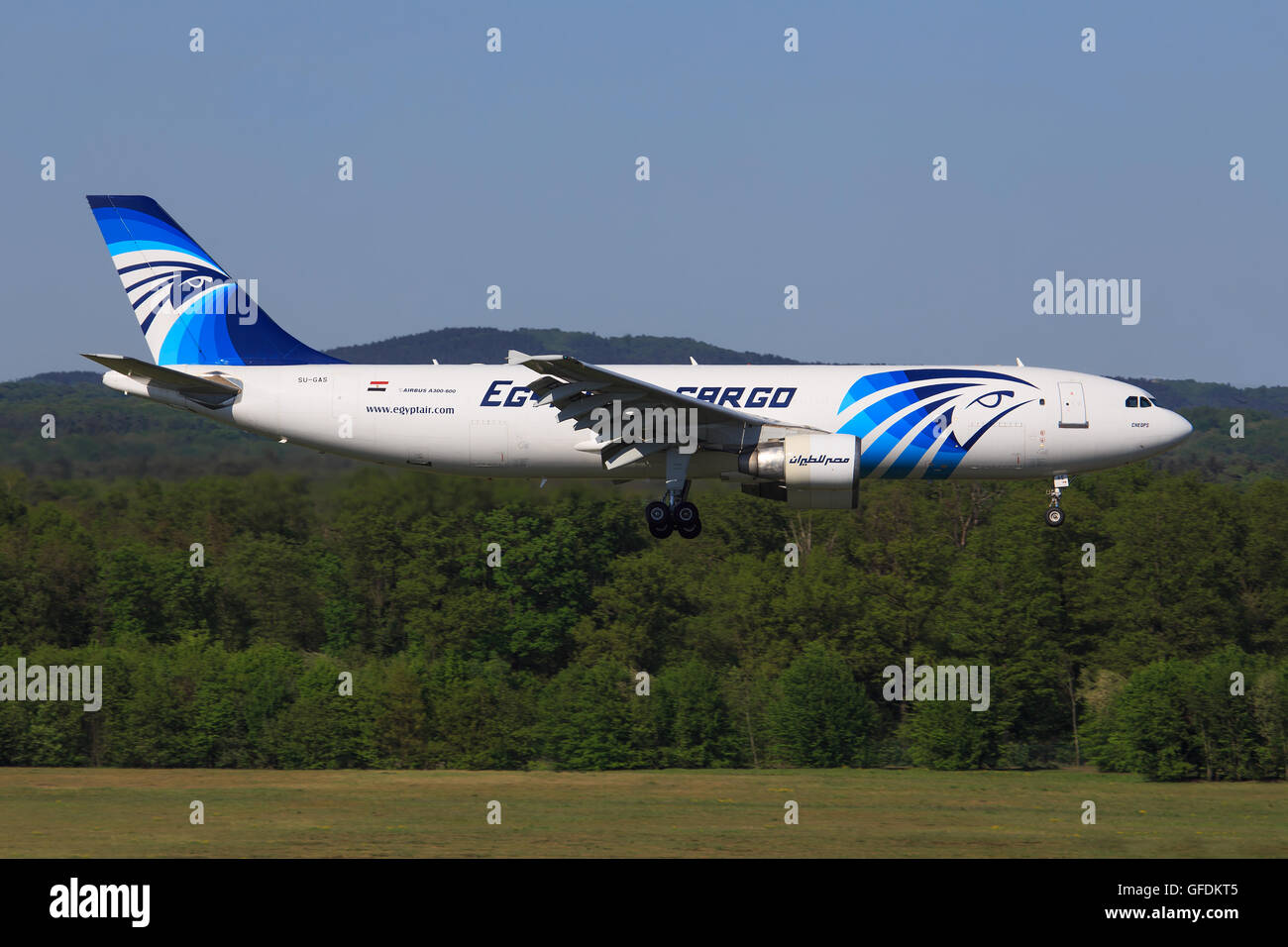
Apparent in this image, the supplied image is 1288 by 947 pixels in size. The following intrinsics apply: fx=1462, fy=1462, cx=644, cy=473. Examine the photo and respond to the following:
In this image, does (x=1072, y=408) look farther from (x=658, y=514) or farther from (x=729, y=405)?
(x=658, y=514)

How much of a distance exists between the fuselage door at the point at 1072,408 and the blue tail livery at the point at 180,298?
A: 57.8ft

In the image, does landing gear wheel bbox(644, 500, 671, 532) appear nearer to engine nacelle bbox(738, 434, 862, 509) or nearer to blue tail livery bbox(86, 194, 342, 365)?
engine nacelle bbox(738, 434, 862, 509)

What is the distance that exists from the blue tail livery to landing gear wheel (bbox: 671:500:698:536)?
936cm

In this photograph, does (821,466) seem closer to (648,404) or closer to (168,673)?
(648,404)

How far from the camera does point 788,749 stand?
2606 inches

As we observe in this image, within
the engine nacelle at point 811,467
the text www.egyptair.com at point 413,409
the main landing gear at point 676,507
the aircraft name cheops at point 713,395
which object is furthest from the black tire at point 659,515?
the text www.egyptair.com at point 413,409

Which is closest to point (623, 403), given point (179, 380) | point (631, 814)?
point (179, 380)

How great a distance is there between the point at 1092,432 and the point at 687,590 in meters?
43.9

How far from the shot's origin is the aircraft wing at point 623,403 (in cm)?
3219

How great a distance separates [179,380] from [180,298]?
3.87 metres

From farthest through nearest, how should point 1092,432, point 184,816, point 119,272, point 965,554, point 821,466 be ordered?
point 965,554 → point 184,816 → point 119,272 → point 1092,432 → point 821,466

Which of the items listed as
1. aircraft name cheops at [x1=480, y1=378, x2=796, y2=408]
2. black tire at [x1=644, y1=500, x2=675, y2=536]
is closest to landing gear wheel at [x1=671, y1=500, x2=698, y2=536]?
black tire at [x1=644, y1=500, x2=675, y2=536]

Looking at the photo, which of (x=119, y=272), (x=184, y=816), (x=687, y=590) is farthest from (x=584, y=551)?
(x=119, y=272)

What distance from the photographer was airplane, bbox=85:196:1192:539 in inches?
1326
